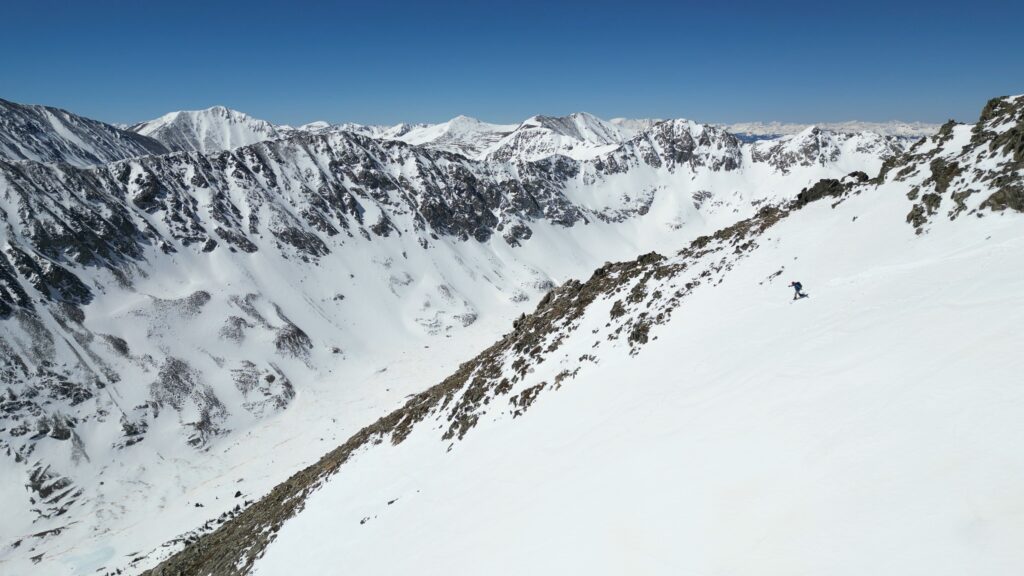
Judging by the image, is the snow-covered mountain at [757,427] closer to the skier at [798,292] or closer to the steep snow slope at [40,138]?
the skier at [798,292]

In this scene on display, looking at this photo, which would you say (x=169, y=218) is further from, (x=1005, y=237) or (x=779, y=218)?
(x=1005, y=237)

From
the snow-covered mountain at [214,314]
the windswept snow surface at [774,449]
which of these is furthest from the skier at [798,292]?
the snow-covered mountain at [214,314]

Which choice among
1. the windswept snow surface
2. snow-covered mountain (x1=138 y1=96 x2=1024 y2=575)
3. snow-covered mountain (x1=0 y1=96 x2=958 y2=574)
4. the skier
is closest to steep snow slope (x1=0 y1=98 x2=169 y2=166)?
snow-covered mountain (x1=0 y1=96 x2=958 y2=574)

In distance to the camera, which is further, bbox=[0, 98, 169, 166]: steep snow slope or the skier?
bbox=[0, 98, 169, 166]: steep snow slope

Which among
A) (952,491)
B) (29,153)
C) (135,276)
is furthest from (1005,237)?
(29,153)

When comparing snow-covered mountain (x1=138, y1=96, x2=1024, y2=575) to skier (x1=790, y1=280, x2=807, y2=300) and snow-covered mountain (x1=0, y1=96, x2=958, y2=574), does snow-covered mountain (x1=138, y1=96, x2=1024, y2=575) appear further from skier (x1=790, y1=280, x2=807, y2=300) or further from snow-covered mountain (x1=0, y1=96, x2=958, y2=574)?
snow-covered mountain (x1=0, y1=96, x2=958, y2=574)
